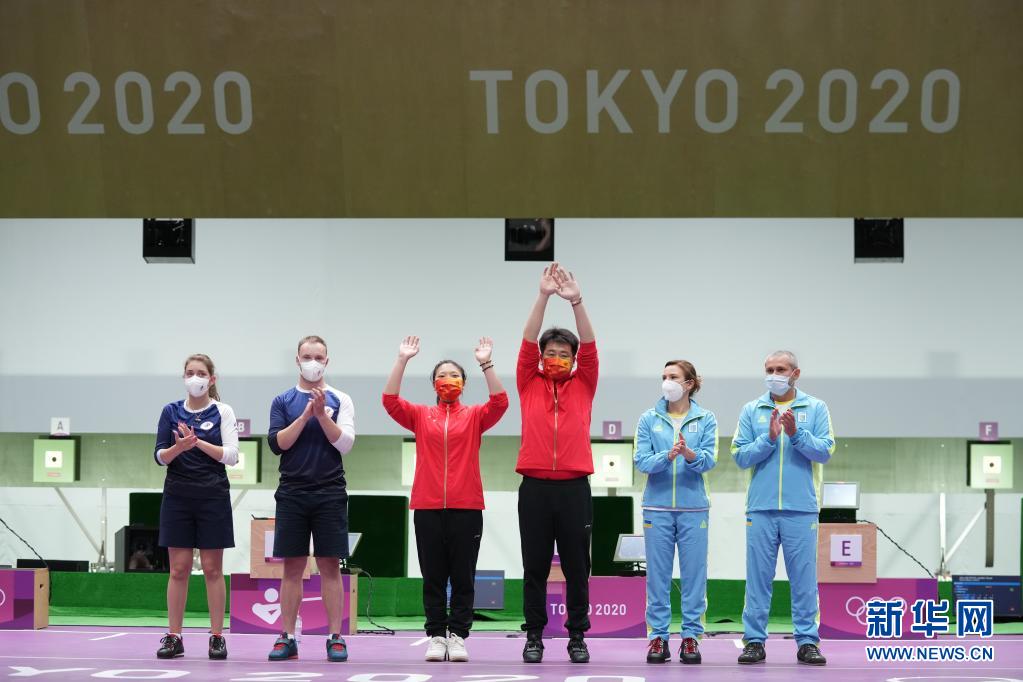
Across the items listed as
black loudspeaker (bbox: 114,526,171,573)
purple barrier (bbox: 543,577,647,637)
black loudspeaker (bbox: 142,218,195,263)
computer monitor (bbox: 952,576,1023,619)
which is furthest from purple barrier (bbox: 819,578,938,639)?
black loudspeaker (bbox: 142,218,195,263)

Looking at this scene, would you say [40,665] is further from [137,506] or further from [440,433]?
Result: [137,506]

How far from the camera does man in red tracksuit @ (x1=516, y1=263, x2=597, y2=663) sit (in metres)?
5.96

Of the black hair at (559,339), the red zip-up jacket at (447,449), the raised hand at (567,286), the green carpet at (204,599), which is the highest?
the raised hand at (567,286)

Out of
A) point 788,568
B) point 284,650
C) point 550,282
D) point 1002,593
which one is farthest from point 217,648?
point 1002,593

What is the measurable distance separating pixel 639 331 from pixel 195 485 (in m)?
4.60

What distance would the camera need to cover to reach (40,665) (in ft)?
18.9

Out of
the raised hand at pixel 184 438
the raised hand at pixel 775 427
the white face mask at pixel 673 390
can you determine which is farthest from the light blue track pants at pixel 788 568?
the raised hand at pixel 184 438

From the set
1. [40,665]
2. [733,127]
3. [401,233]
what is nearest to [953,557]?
[733,127]

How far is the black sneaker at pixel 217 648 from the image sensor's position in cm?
605

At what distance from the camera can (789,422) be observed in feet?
19.8

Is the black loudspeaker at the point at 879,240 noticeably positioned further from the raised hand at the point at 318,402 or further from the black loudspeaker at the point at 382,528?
the raised hand at the point at 318,402

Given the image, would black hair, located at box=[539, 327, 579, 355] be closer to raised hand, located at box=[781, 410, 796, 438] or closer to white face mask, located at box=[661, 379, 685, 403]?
white face mask, located at box=[661, 379, 685, 403]

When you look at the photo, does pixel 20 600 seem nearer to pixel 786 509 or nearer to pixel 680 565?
pixel 680 565

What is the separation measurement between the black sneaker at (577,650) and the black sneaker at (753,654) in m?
0.77
